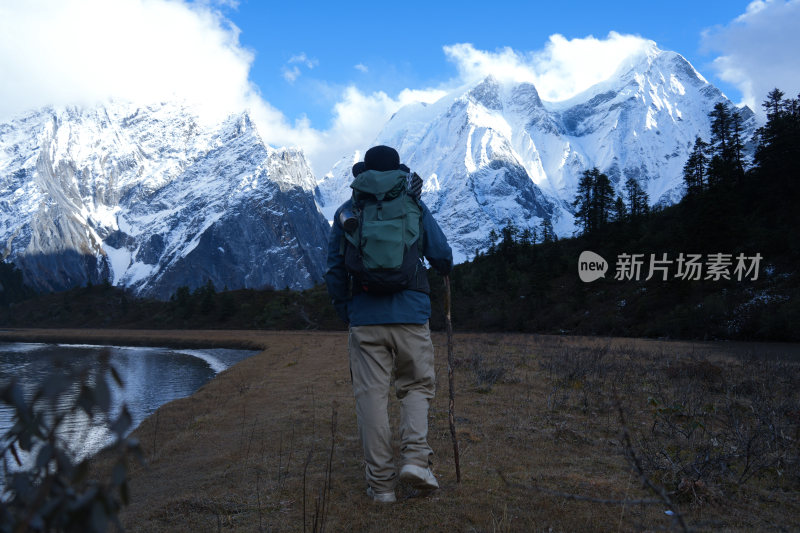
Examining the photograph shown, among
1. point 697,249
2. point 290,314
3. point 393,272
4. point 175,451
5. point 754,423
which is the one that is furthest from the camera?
point 290,314

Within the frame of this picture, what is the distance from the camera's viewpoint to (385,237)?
14.0ft

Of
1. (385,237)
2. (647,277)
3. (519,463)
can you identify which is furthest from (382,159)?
(647,277)

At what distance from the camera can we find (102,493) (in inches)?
52.0

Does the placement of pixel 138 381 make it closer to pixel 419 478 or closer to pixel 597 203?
pixel 419 478

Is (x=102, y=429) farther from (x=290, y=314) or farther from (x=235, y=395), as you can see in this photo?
(x=290, y=314)

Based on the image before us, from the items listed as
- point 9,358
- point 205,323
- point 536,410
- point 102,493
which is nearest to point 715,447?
point 536,410

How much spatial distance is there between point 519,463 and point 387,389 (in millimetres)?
1574

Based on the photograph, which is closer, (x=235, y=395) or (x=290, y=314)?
(x=235, y=395)

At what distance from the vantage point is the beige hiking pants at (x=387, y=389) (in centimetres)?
427

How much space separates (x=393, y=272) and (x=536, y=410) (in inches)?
165

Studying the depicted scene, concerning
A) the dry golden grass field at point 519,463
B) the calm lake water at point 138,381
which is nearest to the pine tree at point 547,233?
the calm lake water at point 138,381

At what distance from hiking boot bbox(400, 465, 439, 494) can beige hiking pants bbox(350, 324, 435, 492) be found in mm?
82

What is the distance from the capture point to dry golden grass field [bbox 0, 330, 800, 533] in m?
3.79

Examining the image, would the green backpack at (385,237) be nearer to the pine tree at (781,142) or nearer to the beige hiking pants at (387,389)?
the beige hiking pants at (387,389)
